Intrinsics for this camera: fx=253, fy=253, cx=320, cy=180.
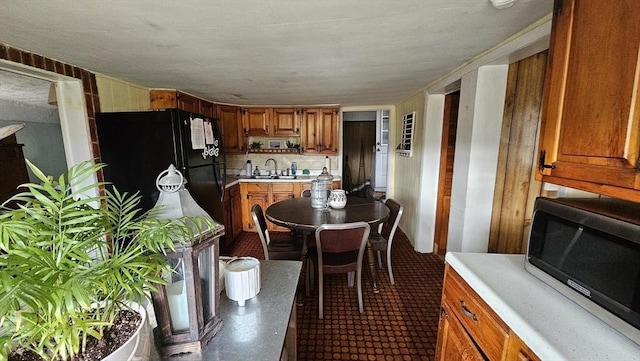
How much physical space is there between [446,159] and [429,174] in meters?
0.25

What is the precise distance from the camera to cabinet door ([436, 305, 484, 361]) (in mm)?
1041

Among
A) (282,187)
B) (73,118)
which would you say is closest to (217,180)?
(282,187)

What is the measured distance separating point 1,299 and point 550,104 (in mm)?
1606

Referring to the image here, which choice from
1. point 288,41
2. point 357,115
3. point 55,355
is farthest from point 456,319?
point 357,115

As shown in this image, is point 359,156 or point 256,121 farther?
point 359,156

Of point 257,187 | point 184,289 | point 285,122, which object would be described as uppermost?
point 285,122

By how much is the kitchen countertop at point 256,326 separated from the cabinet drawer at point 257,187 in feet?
9.30

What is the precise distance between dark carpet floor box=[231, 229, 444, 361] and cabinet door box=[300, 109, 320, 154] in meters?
2.18

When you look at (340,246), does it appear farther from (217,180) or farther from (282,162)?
(282,162)

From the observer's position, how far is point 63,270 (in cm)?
50

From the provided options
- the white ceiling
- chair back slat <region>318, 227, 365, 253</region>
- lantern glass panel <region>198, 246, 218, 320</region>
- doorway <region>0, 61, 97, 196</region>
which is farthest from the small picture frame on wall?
lantern glass panel <region>198, 246, 218, 320</region>

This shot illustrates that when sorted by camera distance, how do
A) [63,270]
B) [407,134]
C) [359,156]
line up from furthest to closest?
[359,156], [407,134], [63,270]

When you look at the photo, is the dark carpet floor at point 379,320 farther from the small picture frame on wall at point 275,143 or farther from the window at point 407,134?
the small picture frame on wall at point 275,143

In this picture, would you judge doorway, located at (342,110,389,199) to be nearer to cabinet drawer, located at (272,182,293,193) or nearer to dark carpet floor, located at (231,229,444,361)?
cabinet drawer, located at (272,182,293,193)
